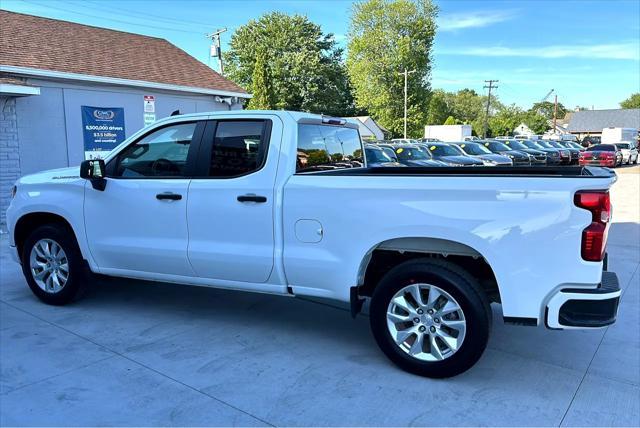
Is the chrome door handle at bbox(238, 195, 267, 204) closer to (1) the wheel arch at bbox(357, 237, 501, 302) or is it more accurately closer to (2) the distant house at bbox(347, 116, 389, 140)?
(1) the wheel arch at bbox(357, 237, 501, 302)

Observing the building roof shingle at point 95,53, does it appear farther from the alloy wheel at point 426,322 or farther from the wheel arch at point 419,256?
the alloy wheel at point 426,322

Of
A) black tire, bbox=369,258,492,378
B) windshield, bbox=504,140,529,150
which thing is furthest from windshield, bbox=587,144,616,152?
black tire, bbox=369,258,492,378

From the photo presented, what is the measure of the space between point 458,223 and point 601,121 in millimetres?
88522

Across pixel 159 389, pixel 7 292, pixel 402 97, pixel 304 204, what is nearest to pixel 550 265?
pixel 304 204

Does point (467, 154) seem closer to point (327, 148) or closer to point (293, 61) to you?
point (327, 148)

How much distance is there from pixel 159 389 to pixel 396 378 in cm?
168

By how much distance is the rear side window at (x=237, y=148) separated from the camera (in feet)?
14.0

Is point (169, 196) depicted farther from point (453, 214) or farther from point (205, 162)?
point (453, 214)

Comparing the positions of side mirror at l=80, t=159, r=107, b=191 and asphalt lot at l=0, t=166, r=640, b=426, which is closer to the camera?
asphalt lot at l=0, t=166, r=640, b=426

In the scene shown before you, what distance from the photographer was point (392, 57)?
54.0 meters

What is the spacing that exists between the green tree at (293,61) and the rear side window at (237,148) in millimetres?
46176

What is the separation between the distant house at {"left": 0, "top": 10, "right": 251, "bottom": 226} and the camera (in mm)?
10523

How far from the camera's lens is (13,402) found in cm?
338

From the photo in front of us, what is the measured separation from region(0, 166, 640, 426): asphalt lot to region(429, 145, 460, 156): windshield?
1638 centimetres
